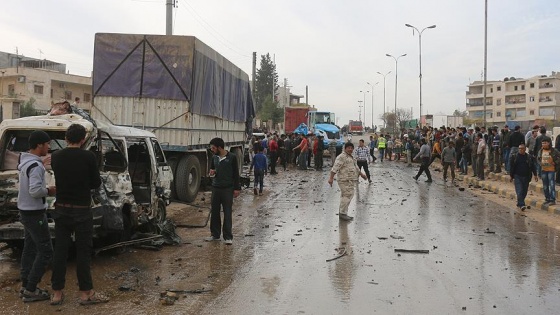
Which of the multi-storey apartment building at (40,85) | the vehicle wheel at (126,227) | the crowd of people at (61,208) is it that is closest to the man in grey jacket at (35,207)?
the crowd of people at (61,208)

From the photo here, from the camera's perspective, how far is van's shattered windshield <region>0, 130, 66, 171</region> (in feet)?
24.0

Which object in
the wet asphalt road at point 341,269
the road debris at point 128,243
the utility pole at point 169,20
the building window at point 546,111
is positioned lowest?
the wet asphalt road at point 341,269

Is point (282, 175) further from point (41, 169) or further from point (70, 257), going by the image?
point (41, 169)

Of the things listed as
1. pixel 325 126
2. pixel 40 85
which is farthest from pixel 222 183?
pixel 40 85

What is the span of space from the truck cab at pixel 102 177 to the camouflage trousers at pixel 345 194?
4.34 meters

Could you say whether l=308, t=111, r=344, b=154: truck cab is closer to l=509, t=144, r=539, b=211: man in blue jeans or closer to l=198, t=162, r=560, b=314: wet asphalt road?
l=509, t=144, r=539, b=211: man in blue jeans

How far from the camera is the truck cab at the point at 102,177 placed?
6.70 meters

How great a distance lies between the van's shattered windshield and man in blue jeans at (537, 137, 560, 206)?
38.0ft

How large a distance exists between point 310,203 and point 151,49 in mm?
5730

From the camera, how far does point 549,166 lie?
1350 centimetres

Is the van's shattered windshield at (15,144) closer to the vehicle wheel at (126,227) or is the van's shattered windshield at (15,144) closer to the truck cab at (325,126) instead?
the vehicle wheel at (126,227)

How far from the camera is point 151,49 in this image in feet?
43.9

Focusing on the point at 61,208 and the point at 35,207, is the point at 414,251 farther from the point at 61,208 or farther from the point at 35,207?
the point at 35,207

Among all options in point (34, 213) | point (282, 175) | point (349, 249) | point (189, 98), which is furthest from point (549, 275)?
point (282, 175)
